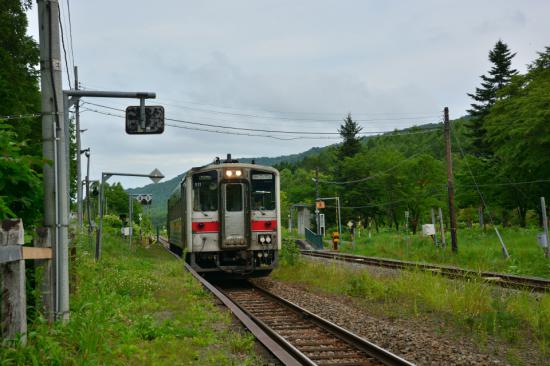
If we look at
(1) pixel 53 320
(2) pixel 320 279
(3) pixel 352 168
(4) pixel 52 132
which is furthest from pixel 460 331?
(3) pixel 352 168

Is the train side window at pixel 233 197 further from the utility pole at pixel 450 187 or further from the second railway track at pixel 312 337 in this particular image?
the utility pole at pixel 450 187

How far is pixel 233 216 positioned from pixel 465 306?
701 cm

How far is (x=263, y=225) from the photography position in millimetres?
15211

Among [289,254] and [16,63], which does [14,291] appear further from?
[16,63]

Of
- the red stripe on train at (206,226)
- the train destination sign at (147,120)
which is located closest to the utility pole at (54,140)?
the train destination sign at (147,120)

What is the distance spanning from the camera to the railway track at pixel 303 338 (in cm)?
677

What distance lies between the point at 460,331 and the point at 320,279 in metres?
7.61

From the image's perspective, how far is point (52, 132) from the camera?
6793 mm

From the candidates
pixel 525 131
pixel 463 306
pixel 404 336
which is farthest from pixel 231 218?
pixel 525 131

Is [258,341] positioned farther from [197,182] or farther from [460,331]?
[197,182]

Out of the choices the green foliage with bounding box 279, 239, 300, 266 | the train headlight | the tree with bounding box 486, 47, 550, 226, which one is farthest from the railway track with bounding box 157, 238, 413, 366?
the tree with bounding box 486, 47, 550, 226

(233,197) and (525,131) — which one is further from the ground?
(525,131)

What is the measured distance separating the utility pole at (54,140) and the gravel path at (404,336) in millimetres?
4349

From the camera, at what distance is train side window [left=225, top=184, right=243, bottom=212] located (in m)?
15.2
